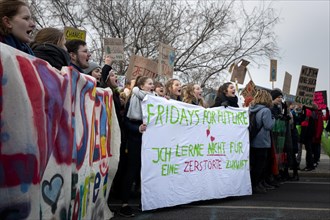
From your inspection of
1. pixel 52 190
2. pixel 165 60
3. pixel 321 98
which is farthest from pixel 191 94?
pixel 321 98

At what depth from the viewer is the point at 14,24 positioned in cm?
285

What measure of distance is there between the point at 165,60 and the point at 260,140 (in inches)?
128

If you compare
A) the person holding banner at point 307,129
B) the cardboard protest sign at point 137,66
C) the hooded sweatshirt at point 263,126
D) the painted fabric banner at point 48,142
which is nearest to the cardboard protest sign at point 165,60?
the cardboard protest sign at point 137,66

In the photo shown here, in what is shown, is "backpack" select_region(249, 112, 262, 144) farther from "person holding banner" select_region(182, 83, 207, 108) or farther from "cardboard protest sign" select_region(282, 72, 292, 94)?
"cardboard protest sign" select_region(282, 72, 292, 94)

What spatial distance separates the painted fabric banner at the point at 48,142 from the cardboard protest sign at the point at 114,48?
660 centimetres

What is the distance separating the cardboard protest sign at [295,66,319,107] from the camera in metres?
12.9

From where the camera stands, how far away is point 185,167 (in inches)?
248

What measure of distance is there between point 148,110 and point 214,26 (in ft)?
56.7

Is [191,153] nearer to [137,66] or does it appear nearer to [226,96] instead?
[226,96]

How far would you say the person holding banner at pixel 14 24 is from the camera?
282 centimetres

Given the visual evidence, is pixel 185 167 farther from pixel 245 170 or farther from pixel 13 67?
pixel 13 67

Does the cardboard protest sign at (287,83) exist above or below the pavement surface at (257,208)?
above

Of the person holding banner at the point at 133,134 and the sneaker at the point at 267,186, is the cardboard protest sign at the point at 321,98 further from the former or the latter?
the person holding banner at the point at 133,134

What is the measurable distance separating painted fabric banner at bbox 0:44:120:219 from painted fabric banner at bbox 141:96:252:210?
2.01 meters
